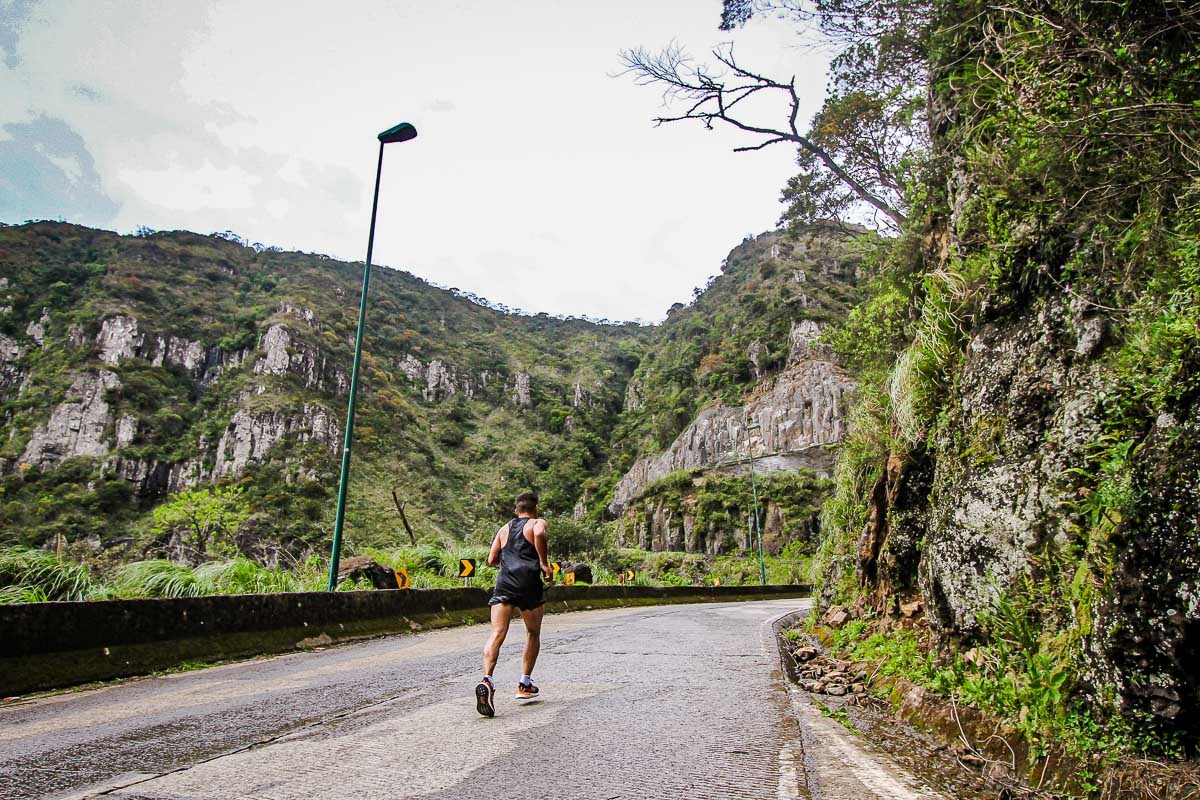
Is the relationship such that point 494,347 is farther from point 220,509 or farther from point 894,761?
point 894,761

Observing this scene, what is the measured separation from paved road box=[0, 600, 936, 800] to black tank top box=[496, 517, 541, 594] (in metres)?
0.88

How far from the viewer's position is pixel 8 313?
3214 inches

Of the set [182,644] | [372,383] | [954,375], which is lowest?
[182,644]

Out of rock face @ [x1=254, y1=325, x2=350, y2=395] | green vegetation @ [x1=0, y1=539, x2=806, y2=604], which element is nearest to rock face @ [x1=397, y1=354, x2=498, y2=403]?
rock face @ [x1=254, y1=325, x2=350, y2=395]

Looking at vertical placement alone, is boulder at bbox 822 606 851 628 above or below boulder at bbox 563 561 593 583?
above

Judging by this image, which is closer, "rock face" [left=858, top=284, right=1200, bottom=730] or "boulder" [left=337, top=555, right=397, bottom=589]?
"rock face" [left=858, top=284, right=1200, bottom=730]

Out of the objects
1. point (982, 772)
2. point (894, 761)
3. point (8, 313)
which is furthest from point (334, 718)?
point (8, 313)

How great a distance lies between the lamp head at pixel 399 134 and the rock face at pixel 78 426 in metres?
70.8

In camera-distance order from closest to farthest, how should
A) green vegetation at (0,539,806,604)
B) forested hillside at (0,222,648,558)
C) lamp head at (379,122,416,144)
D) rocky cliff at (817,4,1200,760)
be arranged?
rocky cliff at (817,4,1200,760) → green vegetation at (0,539,806,604) → lamp head at (379,122,416,144) → forested hillside at (0,222,648,558)

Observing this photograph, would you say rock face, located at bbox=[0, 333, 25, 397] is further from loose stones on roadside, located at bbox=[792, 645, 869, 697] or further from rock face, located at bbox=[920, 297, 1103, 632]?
rock face, located at bbox=[920, 297, 1103, 632]

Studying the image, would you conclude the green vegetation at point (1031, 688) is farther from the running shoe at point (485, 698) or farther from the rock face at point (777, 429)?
the rock face at point (777, 429)

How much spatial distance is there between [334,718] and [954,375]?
5.62 meters

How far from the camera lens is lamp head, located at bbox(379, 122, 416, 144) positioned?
42.7 ft

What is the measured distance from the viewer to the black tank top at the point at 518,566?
5.22 metres
